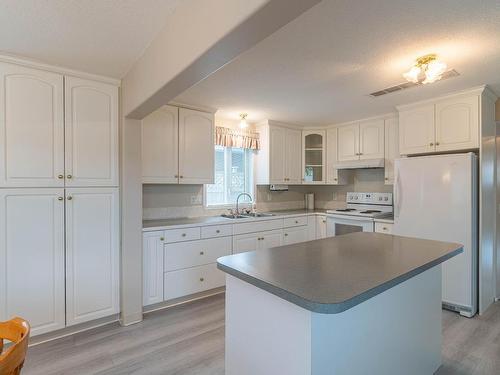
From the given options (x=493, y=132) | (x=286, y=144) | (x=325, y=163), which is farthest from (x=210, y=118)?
(x=493, y=132)

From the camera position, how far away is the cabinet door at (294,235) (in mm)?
3904

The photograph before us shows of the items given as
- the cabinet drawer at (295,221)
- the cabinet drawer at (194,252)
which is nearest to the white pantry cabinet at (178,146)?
the cabinet drawer at (194,252)

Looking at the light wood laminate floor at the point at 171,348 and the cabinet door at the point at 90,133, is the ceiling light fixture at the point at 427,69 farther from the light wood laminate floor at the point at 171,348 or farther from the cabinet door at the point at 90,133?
the cabinet door at the point at 90,133

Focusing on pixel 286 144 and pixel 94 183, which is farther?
pixel 286 144

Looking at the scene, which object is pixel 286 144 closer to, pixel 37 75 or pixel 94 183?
pixel 94 183

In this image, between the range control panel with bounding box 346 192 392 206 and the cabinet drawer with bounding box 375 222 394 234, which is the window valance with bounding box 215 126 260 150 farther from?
the cabinet drawer with bounding box 375 222 394 234

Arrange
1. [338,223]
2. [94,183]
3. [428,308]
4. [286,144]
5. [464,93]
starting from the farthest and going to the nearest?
[286,144], [338,223], [464,93], [94,183], [428,308]

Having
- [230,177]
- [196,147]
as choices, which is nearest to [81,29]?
[196,147]

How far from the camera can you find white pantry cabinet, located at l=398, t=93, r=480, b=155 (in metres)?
2.76

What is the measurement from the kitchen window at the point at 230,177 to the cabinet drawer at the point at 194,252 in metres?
0.75

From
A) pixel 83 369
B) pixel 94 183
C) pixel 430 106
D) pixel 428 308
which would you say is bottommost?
pixel 83 369

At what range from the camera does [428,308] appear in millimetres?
1827

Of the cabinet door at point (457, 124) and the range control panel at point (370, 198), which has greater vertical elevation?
the cabinet door at point (457, 124)

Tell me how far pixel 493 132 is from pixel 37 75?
4.38 metres
